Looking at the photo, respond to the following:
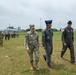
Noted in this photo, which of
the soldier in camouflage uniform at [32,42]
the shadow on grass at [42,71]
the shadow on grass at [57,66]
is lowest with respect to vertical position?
the shadow on grass at [42,71]

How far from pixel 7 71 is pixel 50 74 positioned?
207cm

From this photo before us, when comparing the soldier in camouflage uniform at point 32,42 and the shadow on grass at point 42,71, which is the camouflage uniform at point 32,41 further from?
the shadow on grass at point 42,71

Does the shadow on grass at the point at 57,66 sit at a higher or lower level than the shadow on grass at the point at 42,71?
higher

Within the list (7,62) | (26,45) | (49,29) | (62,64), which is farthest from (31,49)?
(7,62)

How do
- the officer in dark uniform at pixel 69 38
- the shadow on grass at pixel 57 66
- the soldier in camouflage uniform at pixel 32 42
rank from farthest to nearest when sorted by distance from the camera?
1. the officer in dark uniform at pixel 69 38
2. the shadow on grass at pixel 57 66
3. the soldier in camouflage uniform at pixel 32 42

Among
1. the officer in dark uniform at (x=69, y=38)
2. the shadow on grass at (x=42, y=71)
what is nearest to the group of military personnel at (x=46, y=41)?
the officer in dark uniform at (x=69, y=38)

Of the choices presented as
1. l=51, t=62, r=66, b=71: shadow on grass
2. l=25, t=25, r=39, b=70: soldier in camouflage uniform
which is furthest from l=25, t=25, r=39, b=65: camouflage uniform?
l=51, t=62, r=66, b=71: shadow on grass

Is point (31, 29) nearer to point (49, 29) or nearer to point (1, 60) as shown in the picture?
→ point (49, 29)

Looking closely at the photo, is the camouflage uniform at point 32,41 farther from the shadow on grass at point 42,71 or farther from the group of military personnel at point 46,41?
the shadow on grass at point 42,71

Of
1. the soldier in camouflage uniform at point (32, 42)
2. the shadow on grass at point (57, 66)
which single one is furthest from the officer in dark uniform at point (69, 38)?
the soldier in camouflage uniform at point (32, 42)

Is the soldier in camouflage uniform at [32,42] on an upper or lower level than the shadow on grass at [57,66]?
upper

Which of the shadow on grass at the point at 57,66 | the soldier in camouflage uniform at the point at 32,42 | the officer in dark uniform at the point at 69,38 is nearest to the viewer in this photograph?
the soldier in camouflage uniform at the point at 32,42

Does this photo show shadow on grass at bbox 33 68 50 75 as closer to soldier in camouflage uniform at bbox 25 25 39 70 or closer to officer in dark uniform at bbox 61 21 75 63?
soldier in camouflage uniform at bbox 25 25 39 70

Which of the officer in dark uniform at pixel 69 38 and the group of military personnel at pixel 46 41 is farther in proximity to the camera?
the officer in dark uniform at pixel 69 38
